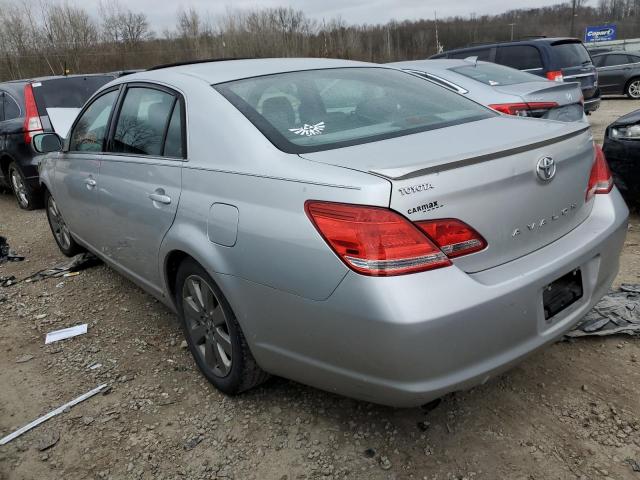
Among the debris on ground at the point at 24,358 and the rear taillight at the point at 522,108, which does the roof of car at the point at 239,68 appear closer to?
the debris on ground at the point at 24,358

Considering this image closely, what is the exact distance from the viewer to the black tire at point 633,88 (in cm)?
1619

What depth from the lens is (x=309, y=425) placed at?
8.07 ft

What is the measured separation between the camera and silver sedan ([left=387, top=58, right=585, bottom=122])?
584 centimetres

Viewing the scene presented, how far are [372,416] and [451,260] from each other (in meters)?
0.97

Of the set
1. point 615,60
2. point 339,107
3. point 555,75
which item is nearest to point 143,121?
point 339,107

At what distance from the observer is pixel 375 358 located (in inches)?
72.4

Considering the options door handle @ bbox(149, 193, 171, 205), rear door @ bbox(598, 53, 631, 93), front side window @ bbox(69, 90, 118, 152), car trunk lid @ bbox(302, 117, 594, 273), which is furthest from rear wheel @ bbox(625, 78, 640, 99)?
door handle @ bbox(149, 193, 171, 205)

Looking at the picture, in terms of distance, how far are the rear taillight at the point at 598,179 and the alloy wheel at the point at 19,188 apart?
6.77m

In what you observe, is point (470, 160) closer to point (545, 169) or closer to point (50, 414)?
point (545, 169)

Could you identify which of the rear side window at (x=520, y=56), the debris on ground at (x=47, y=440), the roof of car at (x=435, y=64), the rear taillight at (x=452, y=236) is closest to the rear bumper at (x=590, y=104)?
the rear side window at (x=520, y=56)

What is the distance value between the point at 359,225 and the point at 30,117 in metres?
6.46

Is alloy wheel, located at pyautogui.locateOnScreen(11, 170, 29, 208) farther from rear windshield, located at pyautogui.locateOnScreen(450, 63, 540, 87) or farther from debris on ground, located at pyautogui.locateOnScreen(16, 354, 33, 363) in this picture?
rear windshield, located at pyautogui.locateOnScreen(450, 63, 540, 87)

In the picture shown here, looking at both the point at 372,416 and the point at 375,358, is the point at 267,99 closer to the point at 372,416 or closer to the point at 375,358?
the point at 375,358

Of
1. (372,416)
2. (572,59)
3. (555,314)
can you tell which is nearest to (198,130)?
(372,416)
